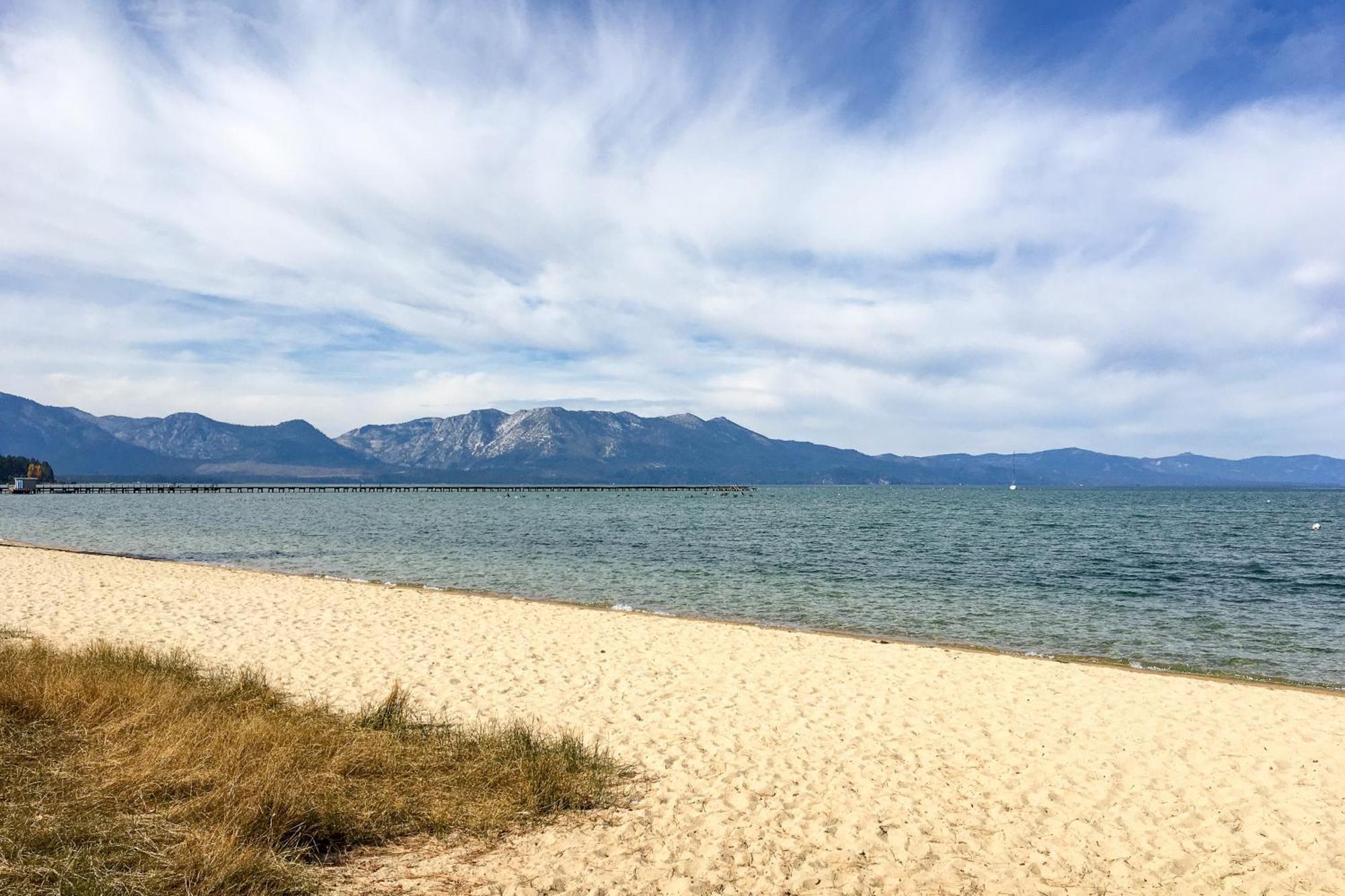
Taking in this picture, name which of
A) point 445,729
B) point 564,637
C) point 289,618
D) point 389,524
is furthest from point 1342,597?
point 389,524

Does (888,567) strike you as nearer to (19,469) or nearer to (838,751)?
(838,751)

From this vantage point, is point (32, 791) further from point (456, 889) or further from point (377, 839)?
point (456, 889)

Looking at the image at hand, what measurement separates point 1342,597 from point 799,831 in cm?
3036

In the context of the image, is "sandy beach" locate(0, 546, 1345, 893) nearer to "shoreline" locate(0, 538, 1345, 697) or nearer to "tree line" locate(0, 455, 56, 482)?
"shoreline" locate(0, 538, 1345, 697)

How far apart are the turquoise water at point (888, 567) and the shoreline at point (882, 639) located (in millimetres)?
380

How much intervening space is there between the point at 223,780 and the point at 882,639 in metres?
15.4

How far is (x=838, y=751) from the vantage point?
9.23 m

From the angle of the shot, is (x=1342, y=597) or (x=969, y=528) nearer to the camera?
(x=1342, y=597)

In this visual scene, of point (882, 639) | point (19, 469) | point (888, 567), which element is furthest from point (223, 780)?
point (19, 469)

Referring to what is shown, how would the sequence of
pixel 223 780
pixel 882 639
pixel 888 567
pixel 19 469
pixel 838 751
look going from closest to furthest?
pixel 223 780 < pixel 838 751 < pixel 882 639 < pixel 888 567 < pixel 19 469

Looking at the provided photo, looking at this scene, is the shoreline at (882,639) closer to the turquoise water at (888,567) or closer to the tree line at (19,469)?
the turquoise water at (888,567)

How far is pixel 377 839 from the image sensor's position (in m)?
5.93

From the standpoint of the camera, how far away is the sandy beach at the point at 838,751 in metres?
6.17

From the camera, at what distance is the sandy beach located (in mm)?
6172
